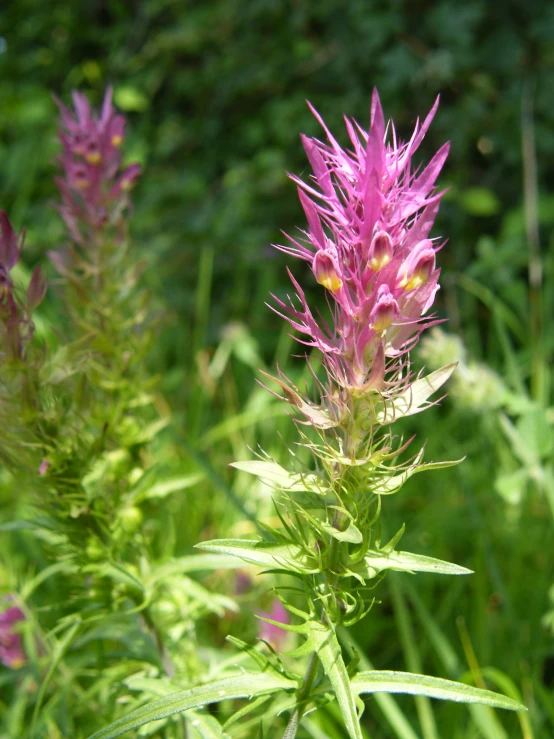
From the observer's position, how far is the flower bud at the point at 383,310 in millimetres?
633

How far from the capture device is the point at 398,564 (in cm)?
72

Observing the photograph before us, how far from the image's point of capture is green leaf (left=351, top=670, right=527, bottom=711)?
0.70m

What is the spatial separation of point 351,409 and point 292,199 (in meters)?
2.30

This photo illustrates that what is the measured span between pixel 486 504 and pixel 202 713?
1260 mm

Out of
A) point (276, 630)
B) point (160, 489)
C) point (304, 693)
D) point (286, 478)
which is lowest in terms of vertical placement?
point (276, 630)

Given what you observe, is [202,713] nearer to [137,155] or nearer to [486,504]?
[486,504]

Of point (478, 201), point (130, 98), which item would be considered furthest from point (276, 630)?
point (130, 98)

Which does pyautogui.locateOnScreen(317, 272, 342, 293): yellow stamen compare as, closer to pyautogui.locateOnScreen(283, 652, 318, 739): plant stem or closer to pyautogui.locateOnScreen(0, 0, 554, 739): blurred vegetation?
pyautogui.locateOnScreen(283, 652, 318, 739): plant stem

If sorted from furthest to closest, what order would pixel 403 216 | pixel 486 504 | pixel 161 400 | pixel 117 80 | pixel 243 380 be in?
pixel 117 80
pixel 243 380
pixel 161 400
pixel 486 504
pixel 403 216

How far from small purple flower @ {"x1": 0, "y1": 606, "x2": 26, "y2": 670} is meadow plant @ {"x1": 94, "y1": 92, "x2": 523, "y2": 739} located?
2.97 ft

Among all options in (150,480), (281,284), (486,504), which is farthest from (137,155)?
(150,480)

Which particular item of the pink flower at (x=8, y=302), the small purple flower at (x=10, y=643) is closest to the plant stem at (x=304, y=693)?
the pink flower at (x=8, y=302)

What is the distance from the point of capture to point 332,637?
0.73 metres

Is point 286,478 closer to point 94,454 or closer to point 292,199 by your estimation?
point 94,454
